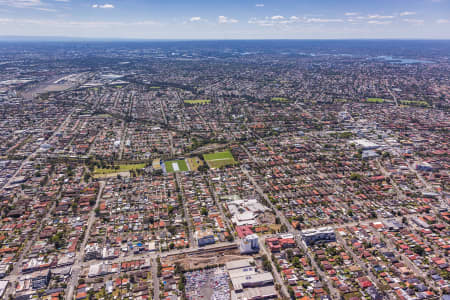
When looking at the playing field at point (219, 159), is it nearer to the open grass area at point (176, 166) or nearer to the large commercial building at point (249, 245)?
the open grass area at point (176, 166)

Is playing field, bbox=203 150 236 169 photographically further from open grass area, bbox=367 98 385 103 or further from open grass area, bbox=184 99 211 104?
open grass area, bbox=367 98 385 103

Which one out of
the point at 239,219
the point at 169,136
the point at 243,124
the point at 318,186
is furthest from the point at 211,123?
the point at 239,219

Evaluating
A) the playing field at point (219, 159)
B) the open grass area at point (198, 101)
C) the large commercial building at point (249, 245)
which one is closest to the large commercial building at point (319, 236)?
the large commercial building at point (249, 245)

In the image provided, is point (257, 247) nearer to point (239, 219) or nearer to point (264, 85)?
point (239, 219)

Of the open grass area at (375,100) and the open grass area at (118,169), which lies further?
the open grass area at (375,100)

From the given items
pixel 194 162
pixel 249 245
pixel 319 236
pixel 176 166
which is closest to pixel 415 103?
pixel 194 162
